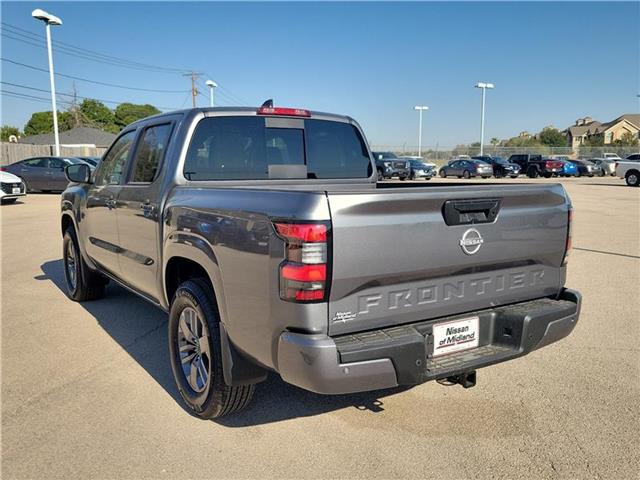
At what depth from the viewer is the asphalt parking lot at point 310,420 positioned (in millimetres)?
2885

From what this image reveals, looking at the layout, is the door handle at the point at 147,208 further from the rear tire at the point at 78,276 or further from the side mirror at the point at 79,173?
the rear tire at the point at 78,276

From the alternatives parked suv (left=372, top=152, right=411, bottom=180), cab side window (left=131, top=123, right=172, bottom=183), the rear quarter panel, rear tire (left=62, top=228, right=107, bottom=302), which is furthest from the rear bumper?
parked suv (left=372, top=152, right=411, bottom=180)

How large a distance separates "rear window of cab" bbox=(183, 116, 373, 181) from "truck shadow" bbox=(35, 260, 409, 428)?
1589 millimetres

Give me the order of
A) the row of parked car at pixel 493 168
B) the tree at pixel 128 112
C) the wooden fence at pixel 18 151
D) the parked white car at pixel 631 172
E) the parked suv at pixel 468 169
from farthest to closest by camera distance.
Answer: the tree at pixel 128 112 → the parked suv at pixel 468 169 → the row of parked car at pixel 493 168 → the wooden fence at pixel 18 151 → the parked white car at pixel 631 172

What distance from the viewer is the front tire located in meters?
3.13

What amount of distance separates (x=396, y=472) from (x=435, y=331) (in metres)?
0.78

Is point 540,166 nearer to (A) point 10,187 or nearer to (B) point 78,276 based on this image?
(A) point 10,187

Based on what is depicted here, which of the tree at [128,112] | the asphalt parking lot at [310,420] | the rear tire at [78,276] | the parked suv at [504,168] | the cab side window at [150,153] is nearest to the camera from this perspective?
the asphalt parking lot at [310,420]

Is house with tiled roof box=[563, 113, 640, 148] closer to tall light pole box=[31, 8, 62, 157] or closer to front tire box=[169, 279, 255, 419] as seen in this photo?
tall light pole box=[31, 8, 62, 157]

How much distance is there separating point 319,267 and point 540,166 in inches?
1589

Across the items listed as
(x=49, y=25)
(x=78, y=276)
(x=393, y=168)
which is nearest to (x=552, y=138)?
(x=393, y=168)

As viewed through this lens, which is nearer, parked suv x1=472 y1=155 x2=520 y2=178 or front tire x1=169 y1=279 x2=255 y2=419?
front tire x1=169 y1=279 x2=255 y2=419

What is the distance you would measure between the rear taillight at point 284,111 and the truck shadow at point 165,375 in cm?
209

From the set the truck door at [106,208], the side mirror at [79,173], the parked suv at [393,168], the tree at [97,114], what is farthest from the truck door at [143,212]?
the tree at [97,114]
